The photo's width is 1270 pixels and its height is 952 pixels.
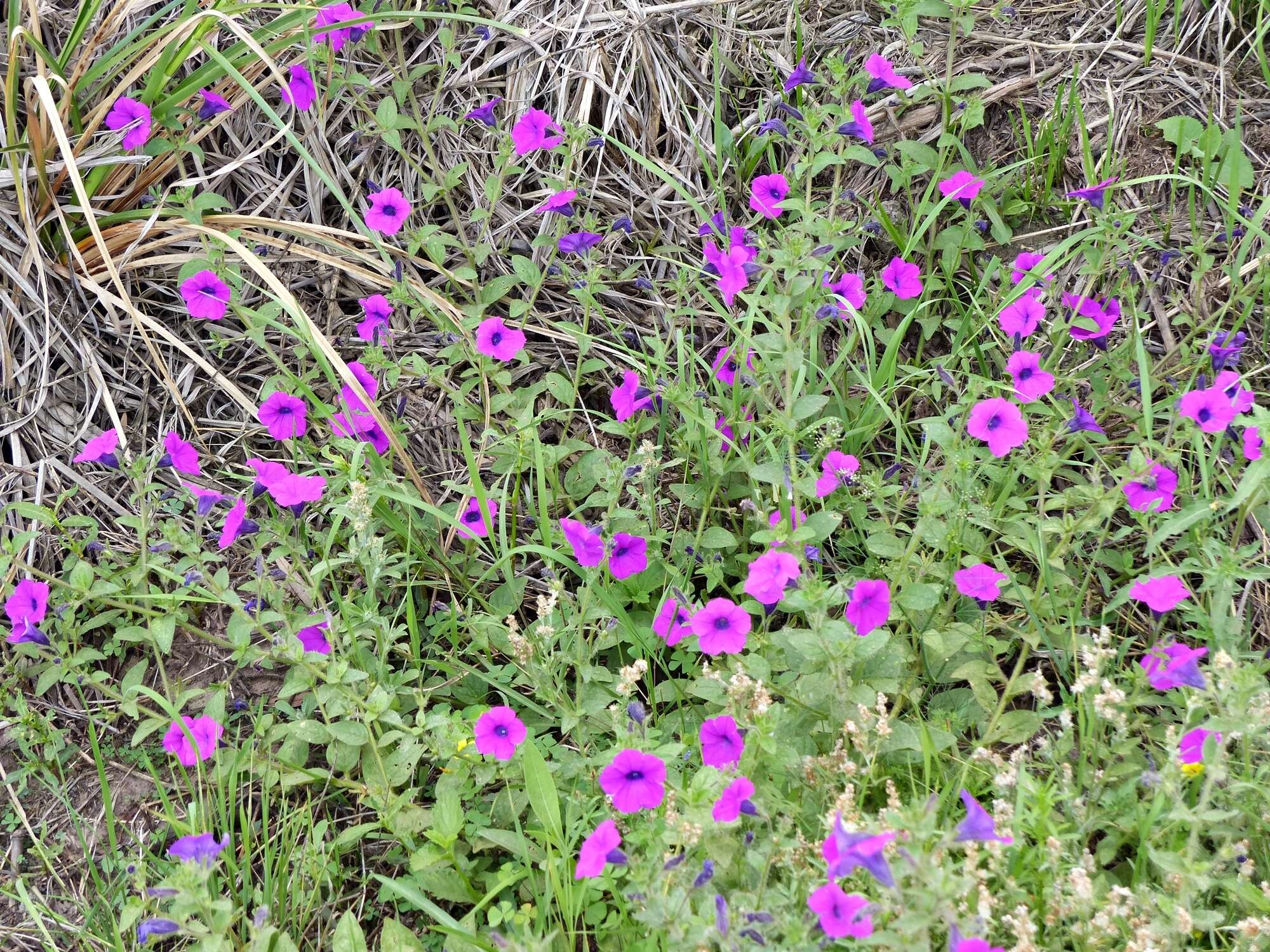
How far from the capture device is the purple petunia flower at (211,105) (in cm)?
350

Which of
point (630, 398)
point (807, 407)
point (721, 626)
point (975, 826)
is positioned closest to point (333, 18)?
point (630, 398)

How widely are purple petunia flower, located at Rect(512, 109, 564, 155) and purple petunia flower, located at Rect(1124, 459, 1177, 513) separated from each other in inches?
78.8

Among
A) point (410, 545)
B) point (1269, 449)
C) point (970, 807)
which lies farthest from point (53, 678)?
point (1269, 449)

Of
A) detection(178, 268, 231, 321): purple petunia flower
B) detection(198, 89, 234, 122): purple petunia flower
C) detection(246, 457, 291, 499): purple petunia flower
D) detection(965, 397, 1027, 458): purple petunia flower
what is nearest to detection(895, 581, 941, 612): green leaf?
detection(965, 397, 1027, 458): purple petunia flower

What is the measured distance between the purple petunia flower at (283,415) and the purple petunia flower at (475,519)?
0.56 m

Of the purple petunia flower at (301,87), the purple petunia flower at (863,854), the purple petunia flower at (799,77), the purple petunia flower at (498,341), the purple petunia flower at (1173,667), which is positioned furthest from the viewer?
the purple petunia flower at (301,87)

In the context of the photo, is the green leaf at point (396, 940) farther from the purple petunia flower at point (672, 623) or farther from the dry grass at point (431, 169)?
the dry grass at point (431, 169)

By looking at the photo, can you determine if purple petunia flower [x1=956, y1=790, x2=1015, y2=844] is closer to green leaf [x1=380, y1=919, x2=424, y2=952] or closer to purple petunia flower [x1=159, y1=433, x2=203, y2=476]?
green leaf [x1=380, y1=919, x2=424, y2=952]

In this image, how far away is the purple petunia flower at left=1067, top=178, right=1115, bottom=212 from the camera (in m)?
3.28

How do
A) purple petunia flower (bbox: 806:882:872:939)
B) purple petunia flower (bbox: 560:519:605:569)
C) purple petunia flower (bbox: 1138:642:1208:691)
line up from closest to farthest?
1. purple petunia flower (bbox: 806:882:872:939)
2. purple petunia flower (bbox: 1138:642:1208:691)
3. purple petunia flower (bbox: 560:519:605:569)

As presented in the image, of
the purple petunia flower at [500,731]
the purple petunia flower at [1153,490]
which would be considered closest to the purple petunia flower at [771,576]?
the purple petunia flower at [500,731]

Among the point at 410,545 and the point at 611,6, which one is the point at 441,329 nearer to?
the point at 410,545

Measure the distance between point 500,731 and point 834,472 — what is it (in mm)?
1164

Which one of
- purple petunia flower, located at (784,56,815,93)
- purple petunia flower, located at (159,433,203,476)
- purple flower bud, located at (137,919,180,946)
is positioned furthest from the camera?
purple petunia flower, located at (784,56,815,93)
